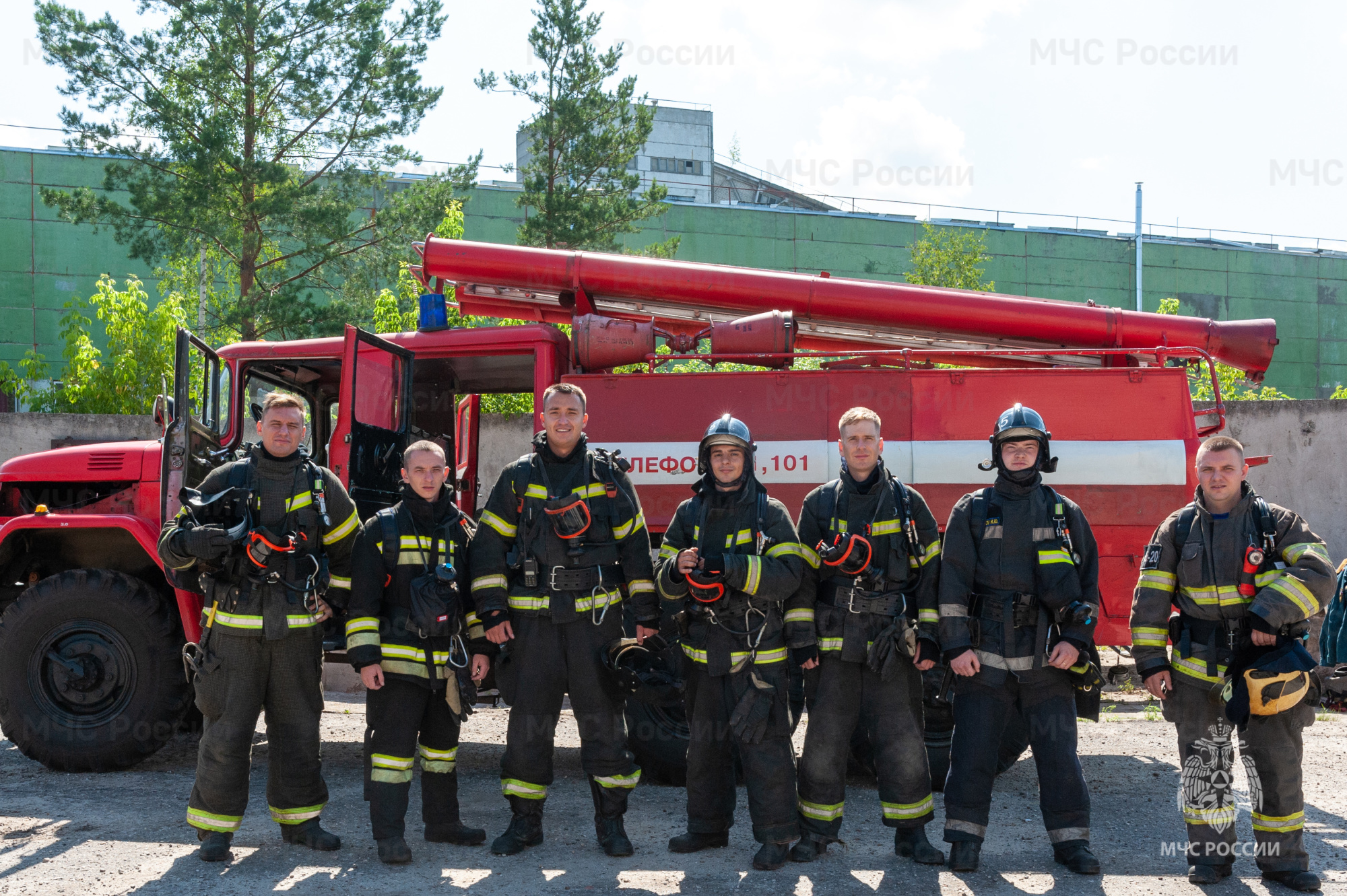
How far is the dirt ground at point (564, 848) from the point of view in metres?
4.18

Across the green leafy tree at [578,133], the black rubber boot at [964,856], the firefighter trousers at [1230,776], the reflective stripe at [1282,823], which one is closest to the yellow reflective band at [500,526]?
the black rubber boot at [964,856]

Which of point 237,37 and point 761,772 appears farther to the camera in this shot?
point 237,37

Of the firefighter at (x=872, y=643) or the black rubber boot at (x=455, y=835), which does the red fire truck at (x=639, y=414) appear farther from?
the black rubber boot at (x=455, y=835)

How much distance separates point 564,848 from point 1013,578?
2.40 metres

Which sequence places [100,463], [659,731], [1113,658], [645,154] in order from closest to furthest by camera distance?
[659,731], [100,463], [1113,658], [645,154]

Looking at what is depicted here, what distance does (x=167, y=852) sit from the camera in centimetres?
452

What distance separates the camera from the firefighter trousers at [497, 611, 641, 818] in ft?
14.8

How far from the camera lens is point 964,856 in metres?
4.34

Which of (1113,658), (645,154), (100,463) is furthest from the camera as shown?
(645,154)

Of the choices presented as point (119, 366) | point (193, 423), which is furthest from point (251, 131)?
point (193, 423)

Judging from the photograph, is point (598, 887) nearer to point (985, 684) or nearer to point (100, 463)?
point (985, 684)

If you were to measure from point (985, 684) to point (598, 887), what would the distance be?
1880 mm

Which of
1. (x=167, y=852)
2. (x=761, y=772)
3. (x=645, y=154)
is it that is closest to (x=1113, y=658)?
(x=761, y=772)

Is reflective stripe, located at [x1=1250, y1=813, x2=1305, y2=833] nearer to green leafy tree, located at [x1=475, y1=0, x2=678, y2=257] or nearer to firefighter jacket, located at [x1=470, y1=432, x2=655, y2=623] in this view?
firefighter jacket, located at [x1=470, y1=432, x2=655, y2=623]
